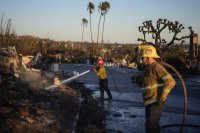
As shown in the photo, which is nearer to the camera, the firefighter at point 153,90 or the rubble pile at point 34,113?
the firefighter at point 153,90

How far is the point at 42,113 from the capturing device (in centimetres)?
1134

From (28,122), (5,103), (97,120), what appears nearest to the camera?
(28,122)

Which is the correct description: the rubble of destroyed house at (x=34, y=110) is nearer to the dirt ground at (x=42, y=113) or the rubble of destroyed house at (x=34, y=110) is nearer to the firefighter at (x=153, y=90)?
the dirt ground at (x=42, y=113)

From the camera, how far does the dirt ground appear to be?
380 inches

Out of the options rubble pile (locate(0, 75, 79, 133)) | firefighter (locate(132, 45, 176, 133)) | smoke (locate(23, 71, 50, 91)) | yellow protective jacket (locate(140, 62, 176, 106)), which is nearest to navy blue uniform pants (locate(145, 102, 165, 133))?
firefighter (locate(132, 45, 176, 133))

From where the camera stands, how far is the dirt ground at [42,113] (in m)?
9.64

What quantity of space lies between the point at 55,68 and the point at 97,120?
18602 mm

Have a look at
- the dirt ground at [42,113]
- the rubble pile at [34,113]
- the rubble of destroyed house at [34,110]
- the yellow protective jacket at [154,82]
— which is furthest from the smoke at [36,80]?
the yellow protective jacket at [154,82]

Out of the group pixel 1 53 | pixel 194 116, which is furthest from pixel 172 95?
pixel 1 53

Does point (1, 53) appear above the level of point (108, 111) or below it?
above

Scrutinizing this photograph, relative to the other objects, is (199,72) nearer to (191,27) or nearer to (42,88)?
(191,27)

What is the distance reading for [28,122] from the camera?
9.93 meters

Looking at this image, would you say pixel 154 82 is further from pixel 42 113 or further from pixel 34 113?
pixel 42 113

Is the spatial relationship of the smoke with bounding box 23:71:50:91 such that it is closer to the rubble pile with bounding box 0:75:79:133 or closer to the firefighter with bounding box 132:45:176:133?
the rubble pile with bounding box 0:75:79:133
